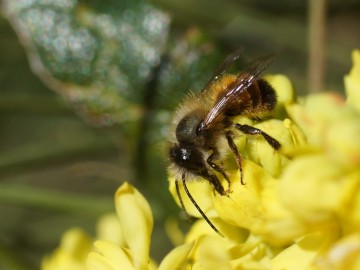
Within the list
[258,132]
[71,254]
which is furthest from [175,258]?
[71,254]

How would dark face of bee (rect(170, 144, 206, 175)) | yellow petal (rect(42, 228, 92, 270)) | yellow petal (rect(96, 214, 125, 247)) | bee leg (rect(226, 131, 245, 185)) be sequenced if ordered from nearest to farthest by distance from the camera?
bee leg (rect(226, 131, 245, 185))
dark face of bee (rect(170, 144, 206, 175))
yellow petal (rect(42, 228, 92, 270))
yellow petal (rect(96, 214, 125, 247))

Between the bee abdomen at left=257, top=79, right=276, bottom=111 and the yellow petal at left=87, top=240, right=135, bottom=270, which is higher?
the bee abdomen at left=257, top=79, right=276, bottom=111

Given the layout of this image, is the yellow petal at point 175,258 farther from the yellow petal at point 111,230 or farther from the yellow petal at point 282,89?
the yellow petal at point 111,230

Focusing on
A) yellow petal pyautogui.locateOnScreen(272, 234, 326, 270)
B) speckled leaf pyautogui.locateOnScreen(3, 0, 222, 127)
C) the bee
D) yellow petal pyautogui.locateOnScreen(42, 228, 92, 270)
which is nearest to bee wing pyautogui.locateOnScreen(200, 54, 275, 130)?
the bee

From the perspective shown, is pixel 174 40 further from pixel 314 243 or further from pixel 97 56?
pixel 314 243

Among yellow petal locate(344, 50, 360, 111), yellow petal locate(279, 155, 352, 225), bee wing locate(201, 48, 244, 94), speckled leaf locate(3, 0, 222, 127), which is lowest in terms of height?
yellow petal locate(279, 155, 352, 225)

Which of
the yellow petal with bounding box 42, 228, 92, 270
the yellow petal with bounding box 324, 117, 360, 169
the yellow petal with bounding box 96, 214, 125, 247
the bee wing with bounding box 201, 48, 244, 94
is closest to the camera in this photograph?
the yellow petal with bounding box 324, 117, 360, 169

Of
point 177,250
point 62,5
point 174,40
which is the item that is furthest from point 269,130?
point 62,5

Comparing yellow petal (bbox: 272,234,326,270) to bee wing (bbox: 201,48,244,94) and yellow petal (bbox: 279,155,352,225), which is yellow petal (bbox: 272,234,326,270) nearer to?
yellow petal (bbox: 279,155,352,225)
